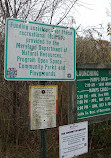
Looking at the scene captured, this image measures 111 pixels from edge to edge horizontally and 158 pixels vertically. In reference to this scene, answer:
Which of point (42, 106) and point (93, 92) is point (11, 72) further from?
point (93, 92)

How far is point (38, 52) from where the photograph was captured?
1.85 meters

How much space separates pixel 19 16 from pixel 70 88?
221cm

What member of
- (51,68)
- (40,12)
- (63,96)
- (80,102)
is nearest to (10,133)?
(63,96)

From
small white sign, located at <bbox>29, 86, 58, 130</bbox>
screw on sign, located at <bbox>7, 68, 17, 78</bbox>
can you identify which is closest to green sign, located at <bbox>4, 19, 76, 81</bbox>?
screw on sign, located at <bbox>7, 68, 17, 78</bbox>

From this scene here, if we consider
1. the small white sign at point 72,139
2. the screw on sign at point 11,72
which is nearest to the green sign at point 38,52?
the screw on sign at point 11,72

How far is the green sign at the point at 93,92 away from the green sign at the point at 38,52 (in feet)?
1.20

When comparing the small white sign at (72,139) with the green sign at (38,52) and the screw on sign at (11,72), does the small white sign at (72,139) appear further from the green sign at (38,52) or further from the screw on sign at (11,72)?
the screw on sign at (11,72)

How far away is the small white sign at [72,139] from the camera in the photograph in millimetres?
2121

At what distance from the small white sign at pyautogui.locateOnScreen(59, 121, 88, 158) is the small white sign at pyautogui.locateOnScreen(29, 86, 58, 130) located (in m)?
0.22

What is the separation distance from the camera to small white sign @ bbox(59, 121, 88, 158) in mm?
2121

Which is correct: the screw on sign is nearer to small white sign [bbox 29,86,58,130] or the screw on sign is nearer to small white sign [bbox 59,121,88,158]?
small white sign [bbox 29,86,58,130]

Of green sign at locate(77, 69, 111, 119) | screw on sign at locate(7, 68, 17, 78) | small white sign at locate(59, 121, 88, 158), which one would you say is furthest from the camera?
green sign at locate(77, 69, 111, 119)

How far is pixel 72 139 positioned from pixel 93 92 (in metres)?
0.68

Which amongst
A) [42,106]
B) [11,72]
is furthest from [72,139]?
[11,72]
